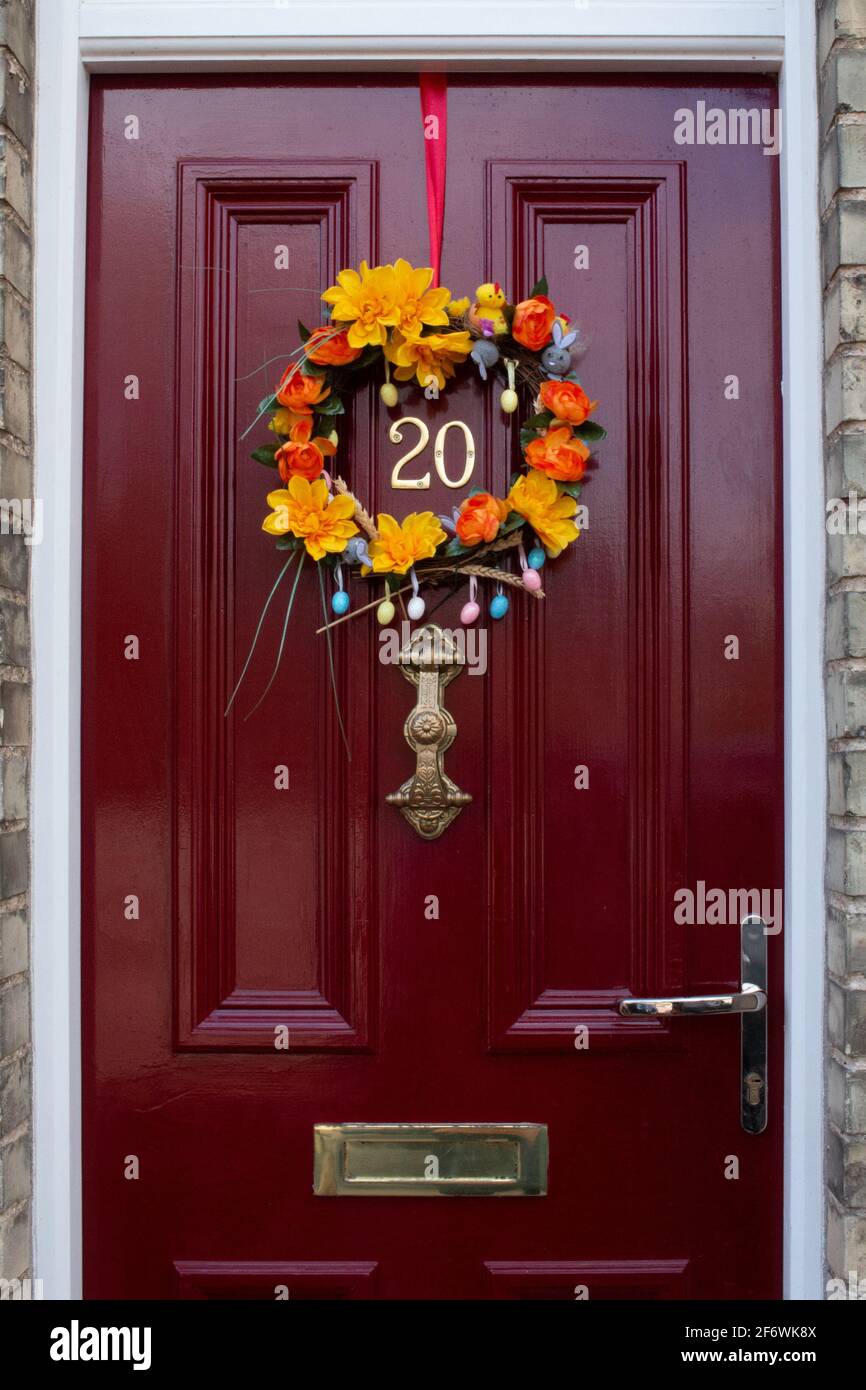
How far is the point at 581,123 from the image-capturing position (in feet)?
5.36

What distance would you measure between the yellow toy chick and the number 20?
146 millimetres

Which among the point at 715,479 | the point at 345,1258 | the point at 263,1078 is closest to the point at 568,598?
the point at 715,479

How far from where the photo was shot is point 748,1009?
1.60m

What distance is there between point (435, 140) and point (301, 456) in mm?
567

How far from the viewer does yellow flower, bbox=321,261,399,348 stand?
1532mm

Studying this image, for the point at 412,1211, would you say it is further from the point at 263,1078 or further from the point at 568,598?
the point at 568,598

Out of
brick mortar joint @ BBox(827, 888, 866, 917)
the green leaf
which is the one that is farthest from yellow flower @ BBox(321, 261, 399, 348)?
brick mortar joint @ BBox(827, 888, 866, 917)

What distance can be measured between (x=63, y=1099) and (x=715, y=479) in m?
1.41

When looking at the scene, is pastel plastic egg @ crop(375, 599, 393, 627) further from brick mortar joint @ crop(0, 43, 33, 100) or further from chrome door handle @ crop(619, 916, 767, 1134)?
brick mortar joint @ crop(0, 43, 33, 100)

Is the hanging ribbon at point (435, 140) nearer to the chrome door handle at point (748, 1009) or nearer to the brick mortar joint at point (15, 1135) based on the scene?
the chrome door handle at point (748, 1009)

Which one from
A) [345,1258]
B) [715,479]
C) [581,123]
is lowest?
[345,1258]

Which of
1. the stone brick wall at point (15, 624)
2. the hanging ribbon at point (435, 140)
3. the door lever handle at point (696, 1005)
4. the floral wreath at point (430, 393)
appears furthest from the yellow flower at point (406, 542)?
the door lever handle at point (696, 1005)

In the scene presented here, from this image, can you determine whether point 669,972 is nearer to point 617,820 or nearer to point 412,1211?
point 617,820
